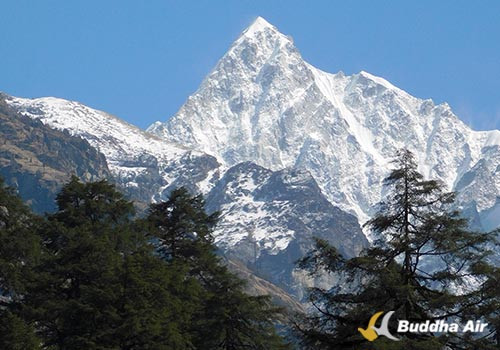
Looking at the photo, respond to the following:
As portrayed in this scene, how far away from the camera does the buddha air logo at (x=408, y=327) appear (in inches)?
1331

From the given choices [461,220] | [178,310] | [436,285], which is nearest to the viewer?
[461,220]

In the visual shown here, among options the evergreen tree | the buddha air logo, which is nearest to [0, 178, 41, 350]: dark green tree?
the evergreen tree

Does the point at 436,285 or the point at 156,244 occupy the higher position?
the point at 156,244

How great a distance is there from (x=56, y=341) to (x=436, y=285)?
22634 millimetres

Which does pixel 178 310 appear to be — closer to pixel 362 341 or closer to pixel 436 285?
pixel 436 285

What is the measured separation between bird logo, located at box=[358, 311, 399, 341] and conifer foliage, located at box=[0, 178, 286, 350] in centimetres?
1712

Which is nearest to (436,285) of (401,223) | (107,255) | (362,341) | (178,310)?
(401,223)

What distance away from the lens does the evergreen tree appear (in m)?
35.2

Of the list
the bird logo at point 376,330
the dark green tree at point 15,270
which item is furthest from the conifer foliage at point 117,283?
the bird logo at point 376,330

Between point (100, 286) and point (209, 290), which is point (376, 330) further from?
point (209, 290)

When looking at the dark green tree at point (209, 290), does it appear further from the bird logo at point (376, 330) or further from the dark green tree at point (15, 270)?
the bird logo at point (376, 330)

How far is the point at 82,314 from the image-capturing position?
5069 centimetres

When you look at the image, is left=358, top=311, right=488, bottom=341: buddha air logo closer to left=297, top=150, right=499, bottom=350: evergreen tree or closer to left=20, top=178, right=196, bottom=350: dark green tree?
left=297, top=150, right=499, bottom=350: evergreen tree

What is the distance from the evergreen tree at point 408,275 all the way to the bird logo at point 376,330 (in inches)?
13.5
